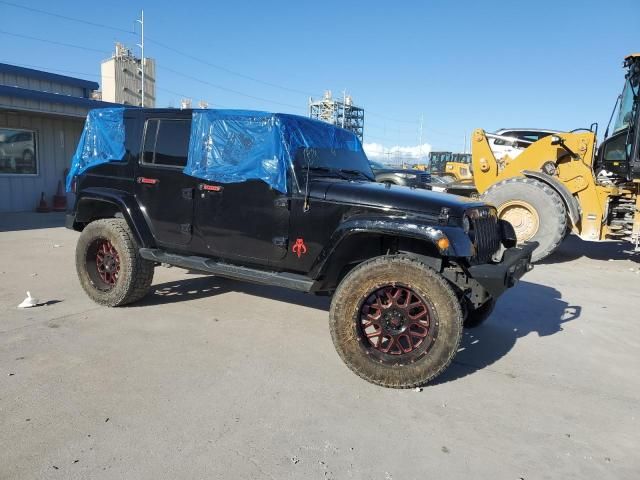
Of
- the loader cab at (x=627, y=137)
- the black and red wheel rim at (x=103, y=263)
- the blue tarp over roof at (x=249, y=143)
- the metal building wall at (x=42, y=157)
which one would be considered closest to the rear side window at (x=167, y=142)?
the blue tarp over roof at (x=249, y=143)

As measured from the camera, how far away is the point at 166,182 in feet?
15.2

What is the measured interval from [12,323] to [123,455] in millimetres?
2688

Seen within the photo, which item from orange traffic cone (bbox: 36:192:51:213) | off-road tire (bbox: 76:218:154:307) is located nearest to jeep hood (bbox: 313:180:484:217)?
Result: off-road tire (bbox: 76:218:154:307)

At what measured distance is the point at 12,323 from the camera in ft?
14.7

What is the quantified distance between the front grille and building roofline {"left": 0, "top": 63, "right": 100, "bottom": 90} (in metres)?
15.6

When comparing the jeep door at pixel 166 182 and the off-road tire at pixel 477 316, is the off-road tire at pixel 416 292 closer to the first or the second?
the off-road tire at pixel 477 316

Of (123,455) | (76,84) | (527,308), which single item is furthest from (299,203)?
(76,84)

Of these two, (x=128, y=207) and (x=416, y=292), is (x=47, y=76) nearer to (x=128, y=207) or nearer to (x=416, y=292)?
(x=128, y=207)

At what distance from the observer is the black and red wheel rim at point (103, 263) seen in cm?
514

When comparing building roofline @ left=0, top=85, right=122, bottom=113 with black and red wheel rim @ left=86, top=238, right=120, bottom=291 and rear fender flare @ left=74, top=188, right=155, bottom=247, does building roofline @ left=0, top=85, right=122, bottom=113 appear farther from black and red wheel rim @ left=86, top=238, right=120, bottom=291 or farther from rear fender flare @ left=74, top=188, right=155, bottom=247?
black and red wheel rim @ left=86, top=238, right=120, bottom=291

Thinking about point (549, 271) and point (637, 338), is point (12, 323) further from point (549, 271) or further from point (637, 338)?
point (549, 271)

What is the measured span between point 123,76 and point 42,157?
86.0ft

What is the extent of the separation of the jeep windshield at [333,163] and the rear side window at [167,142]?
1.22 m

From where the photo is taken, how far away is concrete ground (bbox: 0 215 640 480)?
103 inches
